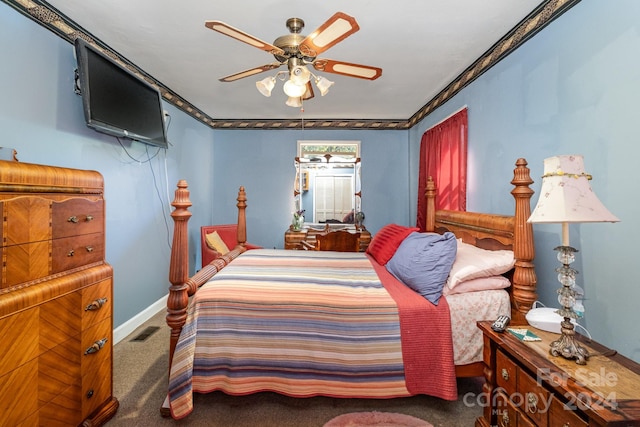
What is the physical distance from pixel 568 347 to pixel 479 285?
0.62 m

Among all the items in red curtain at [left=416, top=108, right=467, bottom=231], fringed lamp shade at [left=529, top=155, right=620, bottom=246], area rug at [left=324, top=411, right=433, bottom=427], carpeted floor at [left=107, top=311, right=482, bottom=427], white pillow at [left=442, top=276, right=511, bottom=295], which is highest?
red curtain at [left=416, top=108, right=467, bottom=231]

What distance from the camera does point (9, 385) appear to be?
1183 mm

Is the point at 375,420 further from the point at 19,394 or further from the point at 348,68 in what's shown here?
the point at 348,68

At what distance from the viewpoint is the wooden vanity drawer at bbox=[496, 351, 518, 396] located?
4.22 feet

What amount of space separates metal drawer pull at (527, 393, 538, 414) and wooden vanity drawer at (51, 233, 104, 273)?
2.23 m

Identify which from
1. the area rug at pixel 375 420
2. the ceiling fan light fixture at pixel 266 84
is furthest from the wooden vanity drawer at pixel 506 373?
the ceiling fan light fixture at pixel 266 84

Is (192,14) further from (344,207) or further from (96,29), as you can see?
(344,207)

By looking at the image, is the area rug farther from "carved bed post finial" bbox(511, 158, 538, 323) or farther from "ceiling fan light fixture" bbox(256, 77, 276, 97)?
"ceiling fan light fixture" bbox(256, 77, 276, 97)

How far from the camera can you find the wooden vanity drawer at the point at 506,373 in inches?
50.6

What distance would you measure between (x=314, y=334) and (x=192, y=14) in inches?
91.7

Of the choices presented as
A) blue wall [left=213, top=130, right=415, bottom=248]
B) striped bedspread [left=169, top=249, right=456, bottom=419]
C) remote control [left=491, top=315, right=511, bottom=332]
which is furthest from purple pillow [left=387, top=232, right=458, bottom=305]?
blue wall [left=213, top=130, right=415, bottom=248]

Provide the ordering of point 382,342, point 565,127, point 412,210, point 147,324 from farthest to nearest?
point 412,210 < point 147,324 < point 565,127 < point 382,342

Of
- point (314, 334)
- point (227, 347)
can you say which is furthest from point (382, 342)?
point (227, 347)

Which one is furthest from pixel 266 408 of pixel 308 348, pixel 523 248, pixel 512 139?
pixel 512 139
